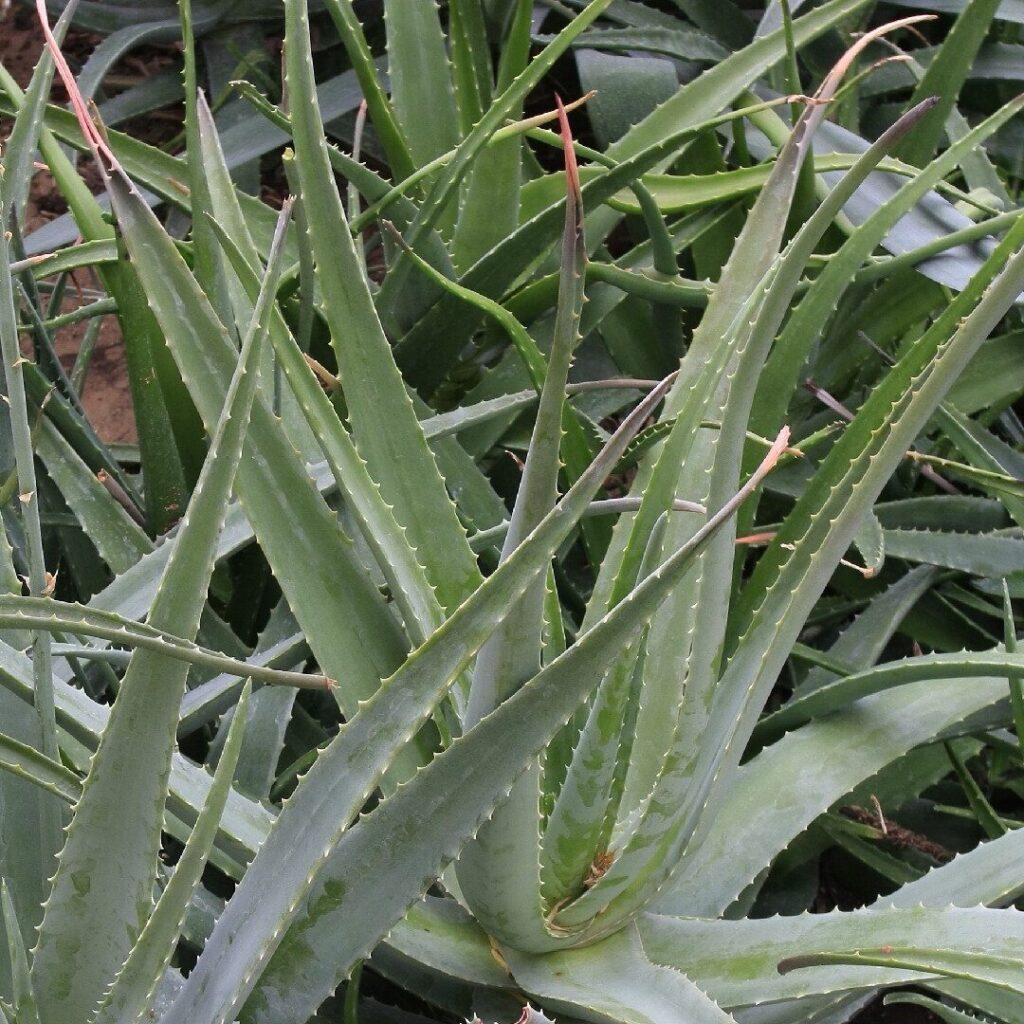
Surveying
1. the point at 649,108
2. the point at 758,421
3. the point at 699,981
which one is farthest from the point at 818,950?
the point at 649,108

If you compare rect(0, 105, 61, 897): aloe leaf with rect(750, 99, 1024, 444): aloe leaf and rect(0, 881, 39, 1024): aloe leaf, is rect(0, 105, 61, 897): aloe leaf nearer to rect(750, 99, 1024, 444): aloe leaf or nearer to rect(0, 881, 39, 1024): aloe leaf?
rect(0, 881, 39, 1024): aloe leaf

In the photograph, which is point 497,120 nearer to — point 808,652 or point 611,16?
point 808,652

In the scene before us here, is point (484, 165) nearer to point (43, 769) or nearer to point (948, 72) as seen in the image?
point (948, 72)

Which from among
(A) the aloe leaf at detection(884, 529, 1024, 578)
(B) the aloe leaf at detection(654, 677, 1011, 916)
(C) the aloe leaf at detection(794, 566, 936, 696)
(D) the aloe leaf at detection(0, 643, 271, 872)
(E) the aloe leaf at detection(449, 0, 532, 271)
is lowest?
(C) the aloe leaf at detection(794, 566, 936, 696)

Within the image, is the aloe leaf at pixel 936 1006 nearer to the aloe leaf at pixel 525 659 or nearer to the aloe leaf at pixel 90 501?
the aloe leaf at pixel 525 659

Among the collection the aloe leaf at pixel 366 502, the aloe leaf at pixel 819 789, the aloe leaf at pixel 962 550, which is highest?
the aloe leaf at pixel 366 502

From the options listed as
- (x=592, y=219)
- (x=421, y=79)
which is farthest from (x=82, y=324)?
(x=592, y=219)

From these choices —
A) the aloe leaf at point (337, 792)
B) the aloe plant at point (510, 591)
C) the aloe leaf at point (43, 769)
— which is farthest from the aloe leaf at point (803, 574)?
the aloe leaf at point (43, 769)

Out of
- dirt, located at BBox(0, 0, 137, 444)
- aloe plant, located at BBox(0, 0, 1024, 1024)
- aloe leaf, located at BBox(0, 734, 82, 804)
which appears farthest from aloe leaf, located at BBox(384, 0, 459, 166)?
aloe leaf, located at BBox(0, 734, 82, 804)
